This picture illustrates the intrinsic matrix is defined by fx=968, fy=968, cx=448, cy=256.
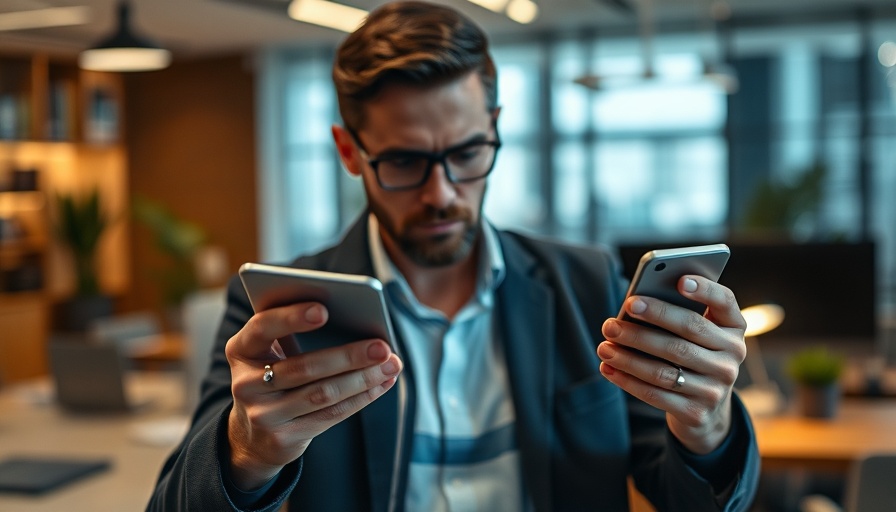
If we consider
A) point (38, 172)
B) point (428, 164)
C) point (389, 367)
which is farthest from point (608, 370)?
point (38, 172)

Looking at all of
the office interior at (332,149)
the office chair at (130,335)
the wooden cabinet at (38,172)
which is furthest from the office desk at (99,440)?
the wooden cabinet at (38,172)

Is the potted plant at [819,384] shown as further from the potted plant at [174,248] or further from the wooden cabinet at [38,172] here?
the wooden cabinet at [38,172]

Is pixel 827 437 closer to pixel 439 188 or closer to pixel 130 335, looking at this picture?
pixel 439 188

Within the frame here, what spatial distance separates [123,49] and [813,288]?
3200 millimetres

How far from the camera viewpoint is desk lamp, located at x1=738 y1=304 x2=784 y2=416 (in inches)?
134

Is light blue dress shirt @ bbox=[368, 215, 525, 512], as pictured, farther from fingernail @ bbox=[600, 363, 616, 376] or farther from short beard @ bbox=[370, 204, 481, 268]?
fingernail @ bbox=[600, 363, 616, 376]

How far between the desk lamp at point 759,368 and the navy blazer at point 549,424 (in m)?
1.69

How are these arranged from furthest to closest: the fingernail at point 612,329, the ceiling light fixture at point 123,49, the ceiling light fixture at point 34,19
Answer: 1. the ceiling light fixture at point 34,19
2. the ceiling light fixture at point 123,49
3. the fingernail at point 612,329

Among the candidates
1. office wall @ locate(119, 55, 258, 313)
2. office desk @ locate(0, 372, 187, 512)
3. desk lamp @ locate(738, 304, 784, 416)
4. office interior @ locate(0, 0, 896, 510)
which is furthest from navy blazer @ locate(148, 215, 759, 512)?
office wall @ locate(119, 55, 258, 313)

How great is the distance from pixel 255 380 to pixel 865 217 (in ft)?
26.2

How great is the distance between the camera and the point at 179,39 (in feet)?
30.0

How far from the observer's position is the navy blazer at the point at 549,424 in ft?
4.79

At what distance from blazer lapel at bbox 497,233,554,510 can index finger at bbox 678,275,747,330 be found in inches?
16.4

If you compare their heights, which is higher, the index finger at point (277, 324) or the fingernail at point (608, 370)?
the index finger at point (277, 324)
